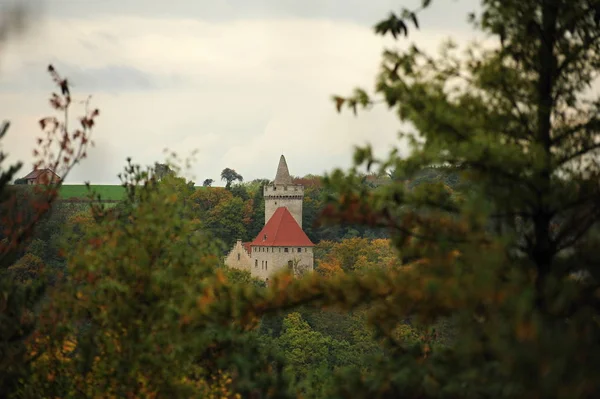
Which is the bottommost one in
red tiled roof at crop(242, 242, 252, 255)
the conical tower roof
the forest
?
the forest

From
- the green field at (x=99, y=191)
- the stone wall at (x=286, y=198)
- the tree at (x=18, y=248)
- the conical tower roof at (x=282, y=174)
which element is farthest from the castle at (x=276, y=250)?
the tree at (x=18, y=248)

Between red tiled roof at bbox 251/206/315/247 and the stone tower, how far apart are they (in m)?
4.05

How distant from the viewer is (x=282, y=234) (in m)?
93.5

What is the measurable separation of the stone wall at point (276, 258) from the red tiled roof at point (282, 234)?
1.50 feet

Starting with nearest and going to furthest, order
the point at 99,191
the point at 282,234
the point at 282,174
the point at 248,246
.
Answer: the point at 282,234 < the point at 248,246 < the point at 282,174 < the point at 99,191

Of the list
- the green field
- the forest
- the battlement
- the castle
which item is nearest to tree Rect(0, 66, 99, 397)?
the forest

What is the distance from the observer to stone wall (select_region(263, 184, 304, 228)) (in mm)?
99562

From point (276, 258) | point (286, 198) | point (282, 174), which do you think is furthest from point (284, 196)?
point (276, 258)

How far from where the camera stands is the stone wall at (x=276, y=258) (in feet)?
303

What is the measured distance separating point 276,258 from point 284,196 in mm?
9094

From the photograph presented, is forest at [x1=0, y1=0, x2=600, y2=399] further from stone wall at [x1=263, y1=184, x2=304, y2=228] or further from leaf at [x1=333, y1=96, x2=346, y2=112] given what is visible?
stone wall at [x1=263, y1=184, x2=304, y2=228]

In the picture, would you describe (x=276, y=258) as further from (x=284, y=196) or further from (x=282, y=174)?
(x=282, y=174)

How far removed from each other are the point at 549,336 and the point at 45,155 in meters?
6.71

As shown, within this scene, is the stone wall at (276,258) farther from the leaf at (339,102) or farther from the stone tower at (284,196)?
the leaf at (339,102)
